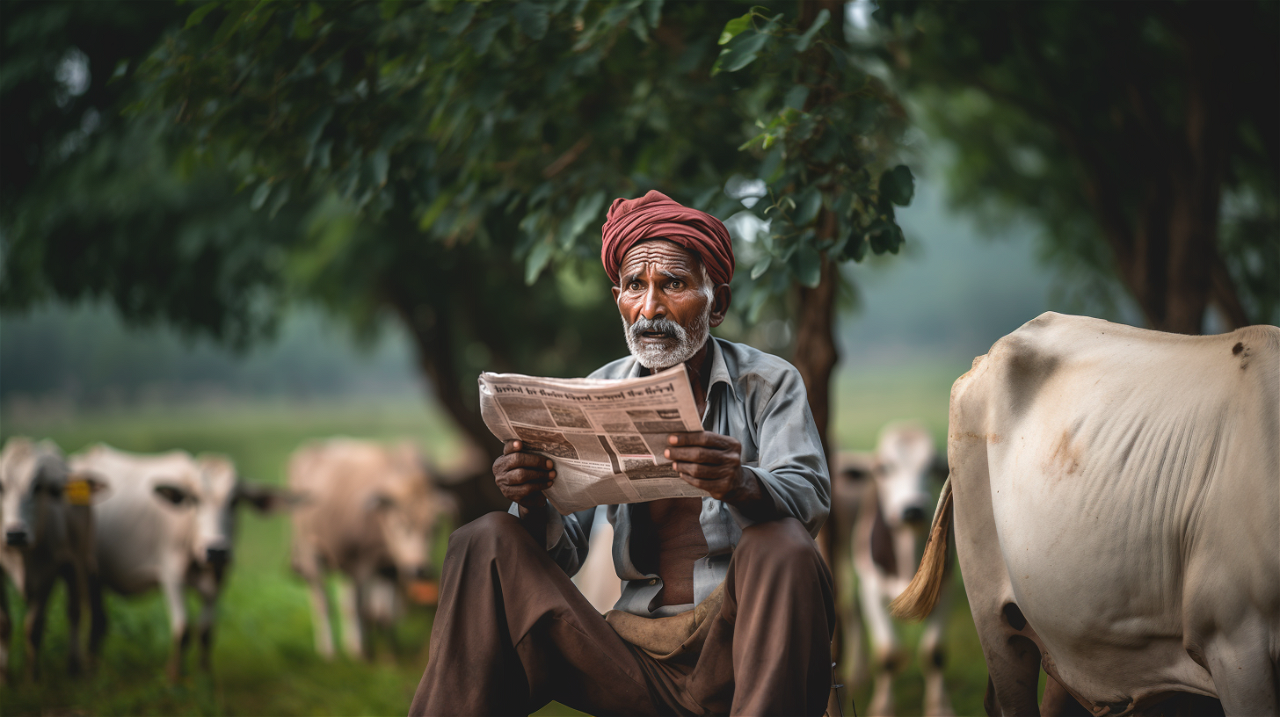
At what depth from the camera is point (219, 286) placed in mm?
6582

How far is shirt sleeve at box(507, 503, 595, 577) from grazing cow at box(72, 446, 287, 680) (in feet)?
13.1

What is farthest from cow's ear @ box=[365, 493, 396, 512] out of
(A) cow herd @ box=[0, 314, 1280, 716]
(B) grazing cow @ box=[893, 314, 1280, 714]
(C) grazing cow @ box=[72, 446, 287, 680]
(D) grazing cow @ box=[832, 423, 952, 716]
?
(B) grazing cow @ box=[893, 314, 1280, 714]

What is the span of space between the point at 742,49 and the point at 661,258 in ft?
2.80

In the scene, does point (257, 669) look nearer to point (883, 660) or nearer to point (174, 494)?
point (174, 494)

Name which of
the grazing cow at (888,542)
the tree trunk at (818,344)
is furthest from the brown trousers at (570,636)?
the grazing cow at (888,542)

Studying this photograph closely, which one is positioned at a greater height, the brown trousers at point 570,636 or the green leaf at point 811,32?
the green leaf at point 811,32

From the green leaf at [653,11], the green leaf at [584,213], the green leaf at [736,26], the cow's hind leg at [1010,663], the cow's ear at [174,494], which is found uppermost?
the green leaf at [653,11]

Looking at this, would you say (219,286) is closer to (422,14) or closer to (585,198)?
(422,14)

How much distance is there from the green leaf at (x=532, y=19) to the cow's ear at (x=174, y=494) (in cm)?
400

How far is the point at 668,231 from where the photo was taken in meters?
2.47

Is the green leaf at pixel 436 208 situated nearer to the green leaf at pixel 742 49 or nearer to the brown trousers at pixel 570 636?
the green leaf at pixel 742 49

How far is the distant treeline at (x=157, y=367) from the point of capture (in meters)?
15.3

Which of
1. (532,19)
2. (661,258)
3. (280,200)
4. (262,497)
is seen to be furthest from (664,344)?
(262,497)

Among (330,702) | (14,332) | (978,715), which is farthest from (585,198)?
(14,332)
